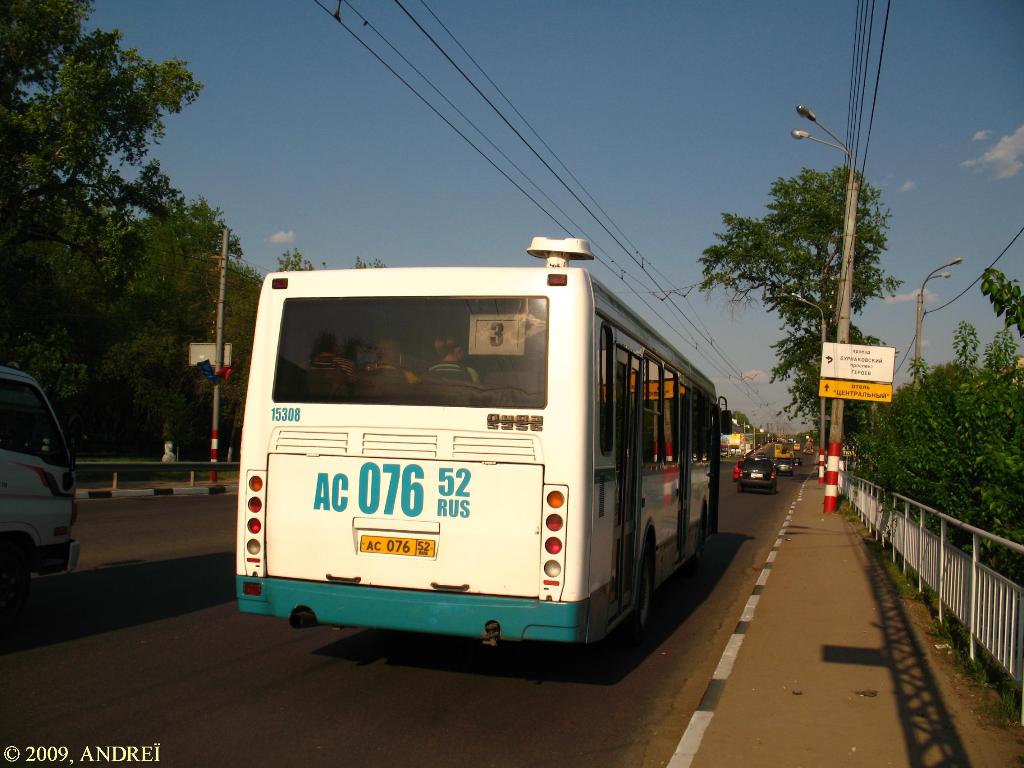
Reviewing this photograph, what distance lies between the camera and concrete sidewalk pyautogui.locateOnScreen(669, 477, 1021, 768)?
5441 millimetres

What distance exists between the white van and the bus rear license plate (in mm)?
3391

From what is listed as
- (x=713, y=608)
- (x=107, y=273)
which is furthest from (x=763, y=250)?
(x=713, y=608)

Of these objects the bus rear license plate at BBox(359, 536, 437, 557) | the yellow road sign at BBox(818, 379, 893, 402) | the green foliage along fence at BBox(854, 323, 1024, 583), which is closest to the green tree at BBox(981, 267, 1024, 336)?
the green foliage along fence at BBox(854, 323, 1024, 583)

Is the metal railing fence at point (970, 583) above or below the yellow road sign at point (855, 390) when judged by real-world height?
below

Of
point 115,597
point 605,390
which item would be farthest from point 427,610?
point 115,597

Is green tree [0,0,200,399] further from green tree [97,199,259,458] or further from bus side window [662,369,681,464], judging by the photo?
bus side window [662,369,681,464]

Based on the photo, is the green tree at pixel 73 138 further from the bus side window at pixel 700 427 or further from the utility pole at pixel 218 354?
the bus side window at pixel 700 427

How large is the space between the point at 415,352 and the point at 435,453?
0.74m

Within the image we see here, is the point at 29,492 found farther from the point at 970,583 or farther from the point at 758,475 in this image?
the point at 758,475

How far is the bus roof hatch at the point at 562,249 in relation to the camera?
23.5 ft

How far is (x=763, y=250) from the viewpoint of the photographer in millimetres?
56500

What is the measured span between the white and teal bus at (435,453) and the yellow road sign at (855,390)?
22965 millimetres

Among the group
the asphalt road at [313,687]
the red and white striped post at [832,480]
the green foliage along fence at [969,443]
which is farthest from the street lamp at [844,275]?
the asphalt road at [313,687]

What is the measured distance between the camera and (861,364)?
92.7 feet
